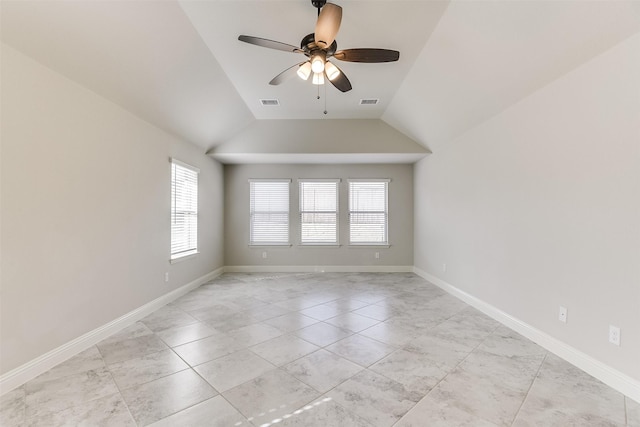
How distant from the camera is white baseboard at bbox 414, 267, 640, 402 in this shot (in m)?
2.02

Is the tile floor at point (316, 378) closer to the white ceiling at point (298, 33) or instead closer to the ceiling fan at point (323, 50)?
the ceiling fan at point (323, 50)

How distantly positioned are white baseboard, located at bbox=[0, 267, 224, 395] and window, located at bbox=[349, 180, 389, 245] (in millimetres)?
3964

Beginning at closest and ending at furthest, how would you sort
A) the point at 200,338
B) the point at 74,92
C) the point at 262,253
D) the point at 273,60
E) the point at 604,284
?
the point at 604,284 < the point at 74,92 < the point at 200,338 < the point at 273,60 < the point at 262,253

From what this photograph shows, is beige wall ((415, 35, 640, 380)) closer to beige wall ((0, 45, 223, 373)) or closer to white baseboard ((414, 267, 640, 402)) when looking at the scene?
white baseboard ((414, 267, 640, 402))

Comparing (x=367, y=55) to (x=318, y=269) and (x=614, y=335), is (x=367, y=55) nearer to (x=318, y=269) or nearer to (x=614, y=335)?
(x=614, y=335)

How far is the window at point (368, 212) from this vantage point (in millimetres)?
6418

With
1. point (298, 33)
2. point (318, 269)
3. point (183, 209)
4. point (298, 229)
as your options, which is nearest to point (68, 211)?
point (183, 209)

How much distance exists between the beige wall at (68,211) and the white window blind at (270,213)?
2.61 m

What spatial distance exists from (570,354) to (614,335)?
47 cm

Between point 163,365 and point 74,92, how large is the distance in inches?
104

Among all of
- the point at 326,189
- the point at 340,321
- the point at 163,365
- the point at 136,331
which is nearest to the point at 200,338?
the point at 163,365

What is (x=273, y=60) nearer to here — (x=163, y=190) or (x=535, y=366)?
(x=163, y=190)

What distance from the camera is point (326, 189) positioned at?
6.42m

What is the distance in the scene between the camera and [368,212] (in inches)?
253
